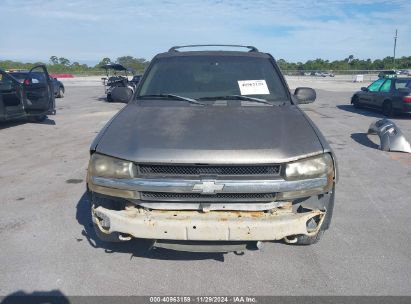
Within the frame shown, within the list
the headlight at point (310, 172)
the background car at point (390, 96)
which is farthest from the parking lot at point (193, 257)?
the background car at point (390, 96)

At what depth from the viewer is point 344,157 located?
742 centimetres

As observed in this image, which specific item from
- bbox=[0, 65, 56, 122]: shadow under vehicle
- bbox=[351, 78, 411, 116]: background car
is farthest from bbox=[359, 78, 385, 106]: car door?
bbox=[0, 65, 56, 122]: shadow under vehicle

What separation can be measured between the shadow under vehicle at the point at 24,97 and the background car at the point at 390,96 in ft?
36.1

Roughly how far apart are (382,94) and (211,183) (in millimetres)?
13044

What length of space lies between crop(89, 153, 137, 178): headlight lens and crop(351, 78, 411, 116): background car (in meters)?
12.2

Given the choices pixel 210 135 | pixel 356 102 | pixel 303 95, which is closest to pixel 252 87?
pixel 303 95

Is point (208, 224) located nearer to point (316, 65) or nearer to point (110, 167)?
point (110, 167)

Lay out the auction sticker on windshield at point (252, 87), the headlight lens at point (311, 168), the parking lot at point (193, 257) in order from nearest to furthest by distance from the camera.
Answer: the headlight lens at point (311, 168) < the parking lot at point (193, 257) < the auction sticker on windshield at point (252, 87)

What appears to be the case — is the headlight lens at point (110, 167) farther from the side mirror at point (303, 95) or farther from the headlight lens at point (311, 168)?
the side mirror at point (303, 95)

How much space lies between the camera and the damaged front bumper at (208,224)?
271 cm

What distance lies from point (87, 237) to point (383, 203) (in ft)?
11.9

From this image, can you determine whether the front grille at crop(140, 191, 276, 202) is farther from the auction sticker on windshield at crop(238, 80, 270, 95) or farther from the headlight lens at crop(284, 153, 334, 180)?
the auction sticker on windshield at crop(238, 80, 270, 95)

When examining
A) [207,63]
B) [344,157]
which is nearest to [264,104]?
[207,63]

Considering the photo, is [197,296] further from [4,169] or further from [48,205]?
[4,169]
